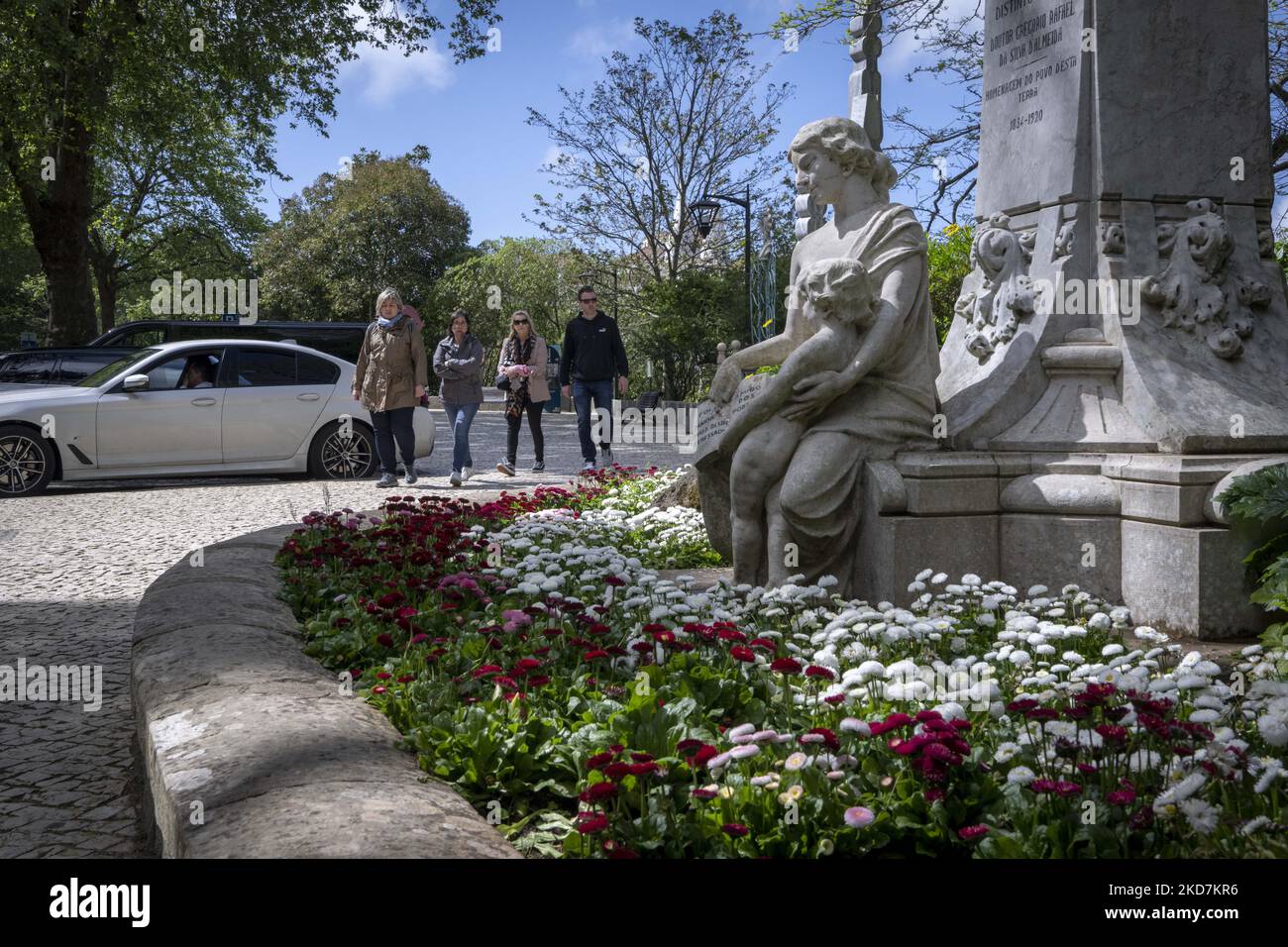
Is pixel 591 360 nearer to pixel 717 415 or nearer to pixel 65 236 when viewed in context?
pixel 717 415

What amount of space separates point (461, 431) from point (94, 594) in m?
6.79

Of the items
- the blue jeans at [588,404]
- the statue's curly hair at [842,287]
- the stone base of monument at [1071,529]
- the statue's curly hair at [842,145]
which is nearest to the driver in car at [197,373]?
the blue jeans at [588,404]

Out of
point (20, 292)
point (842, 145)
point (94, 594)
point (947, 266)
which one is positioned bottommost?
point (94, 594)

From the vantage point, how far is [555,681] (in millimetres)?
3498

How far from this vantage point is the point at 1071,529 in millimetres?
4863

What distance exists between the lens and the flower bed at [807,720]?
243 cm

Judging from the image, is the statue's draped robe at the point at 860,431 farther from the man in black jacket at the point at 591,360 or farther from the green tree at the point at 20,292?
the green tree at the point at 20,292

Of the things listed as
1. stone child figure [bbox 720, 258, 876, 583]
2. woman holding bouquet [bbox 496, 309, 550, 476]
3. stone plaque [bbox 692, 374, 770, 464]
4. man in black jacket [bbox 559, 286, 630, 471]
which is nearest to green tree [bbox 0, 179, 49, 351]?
woman holding bouquet [bbox 496, 309, 550, 476]

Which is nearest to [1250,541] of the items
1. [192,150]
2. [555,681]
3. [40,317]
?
[555,681]

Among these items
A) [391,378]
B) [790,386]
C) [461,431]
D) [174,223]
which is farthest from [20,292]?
[790,386]

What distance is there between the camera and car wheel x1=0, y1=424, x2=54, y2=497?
12.3m

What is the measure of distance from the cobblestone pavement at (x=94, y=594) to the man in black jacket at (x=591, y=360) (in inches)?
37.3

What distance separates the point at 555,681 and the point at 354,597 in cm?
174
